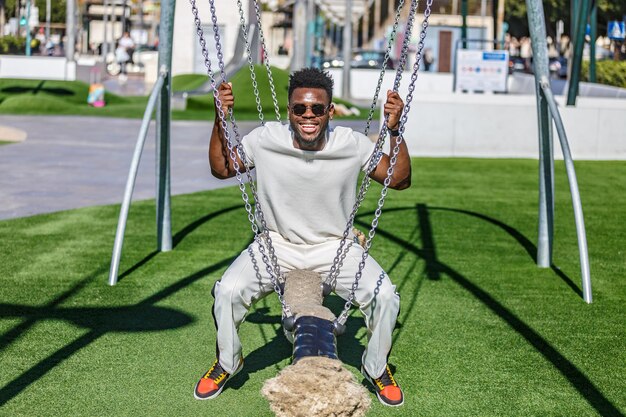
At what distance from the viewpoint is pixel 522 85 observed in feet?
107

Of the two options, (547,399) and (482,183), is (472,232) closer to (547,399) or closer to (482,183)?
(482,183)

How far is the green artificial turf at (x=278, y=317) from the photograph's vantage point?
5254mm

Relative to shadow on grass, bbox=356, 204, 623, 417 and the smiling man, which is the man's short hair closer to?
the smiling man

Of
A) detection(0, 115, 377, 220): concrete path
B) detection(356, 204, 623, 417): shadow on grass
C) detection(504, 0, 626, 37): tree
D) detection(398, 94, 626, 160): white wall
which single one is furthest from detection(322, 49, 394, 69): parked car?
detection(356, 204, 623, 417): shadow on grass

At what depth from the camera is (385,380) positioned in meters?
5.16

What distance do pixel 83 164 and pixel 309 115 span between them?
9858 millimetres

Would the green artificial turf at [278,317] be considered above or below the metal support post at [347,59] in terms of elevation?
below

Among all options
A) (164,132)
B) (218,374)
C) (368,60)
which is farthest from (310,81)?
(368,60)

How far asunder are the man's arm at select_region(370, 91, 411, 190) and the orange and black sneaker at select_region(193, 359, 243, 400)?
1.11 m

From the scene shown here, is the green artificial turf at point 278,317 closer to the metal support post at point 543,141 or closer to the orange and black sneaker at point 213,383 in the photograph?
the orange and black sneaker at point 213,383

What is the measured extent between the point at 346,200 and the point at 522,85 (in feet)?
93.2

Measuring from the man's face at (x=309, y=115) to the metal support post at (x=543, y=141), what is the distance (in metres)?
3.33

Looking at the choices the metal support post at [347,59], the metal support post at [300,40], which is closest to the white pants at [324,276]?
the metal support post at [300,40]

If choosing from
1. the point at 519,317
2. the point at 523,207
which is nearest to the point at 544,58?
the point at 519,317
